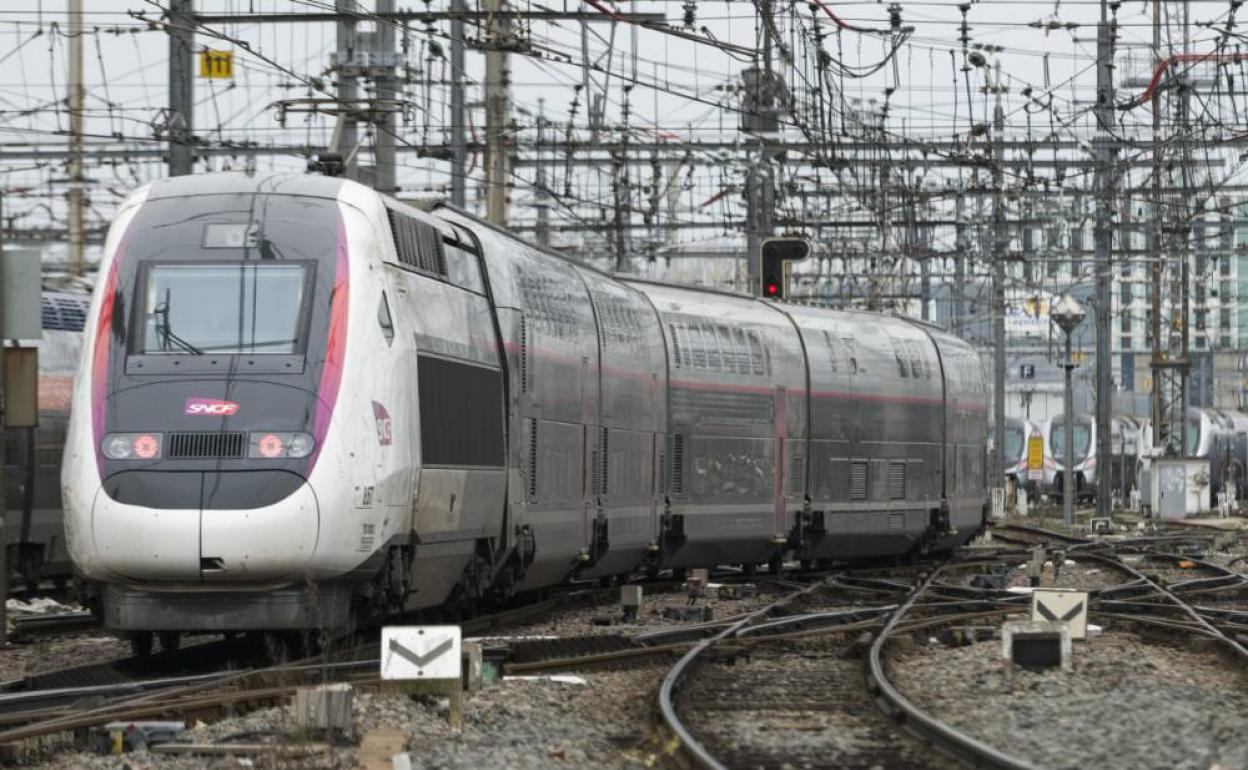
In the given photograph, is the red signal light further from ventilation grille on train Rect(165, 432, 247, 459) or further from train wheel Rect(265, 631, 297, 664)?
train wheel Rect(265, 631, 297, 664)

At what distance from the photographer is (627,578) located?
26.3m

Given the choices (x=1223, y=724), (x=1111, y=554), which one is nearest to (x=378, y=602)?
(x=1223, y=724)

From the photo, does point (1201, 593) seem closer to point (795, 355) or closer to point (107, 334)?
point (795, 355)

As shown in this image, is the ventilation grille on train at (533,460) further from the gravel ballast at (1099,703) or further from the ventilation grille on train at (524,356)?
the gravel ballast at (1099,703)

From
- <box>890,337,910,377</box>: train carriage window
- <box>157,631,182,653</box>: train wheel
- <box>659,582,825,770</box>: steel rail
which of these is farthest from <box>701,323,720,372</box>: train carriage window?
<box>157,631,182,653</box>: train wheel

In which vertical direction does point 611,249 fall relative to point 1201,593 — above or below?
above

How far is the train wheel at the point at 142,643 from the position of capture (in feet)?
51.1

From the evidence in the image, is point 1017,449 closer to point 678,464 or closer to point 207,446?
point 678,464

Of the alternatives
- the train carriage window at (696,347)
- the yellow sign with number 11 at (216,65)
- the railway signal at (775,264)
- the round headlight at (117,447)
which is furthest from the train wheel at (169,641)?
the railway signal at (775,264)

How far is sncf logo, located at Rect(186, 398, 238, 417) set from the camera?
14.6 metres

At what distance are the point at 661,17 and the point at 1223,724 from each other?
14506mm

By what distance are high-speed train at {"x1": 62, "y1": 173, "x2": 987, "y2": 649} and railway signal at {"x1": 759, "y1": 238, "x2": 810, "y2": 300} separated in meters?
6.15

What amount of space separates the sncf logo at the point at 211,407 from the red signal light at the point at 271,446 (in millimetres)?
292

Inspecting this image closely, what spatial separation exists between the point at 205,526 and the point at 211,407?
32.5 inches
